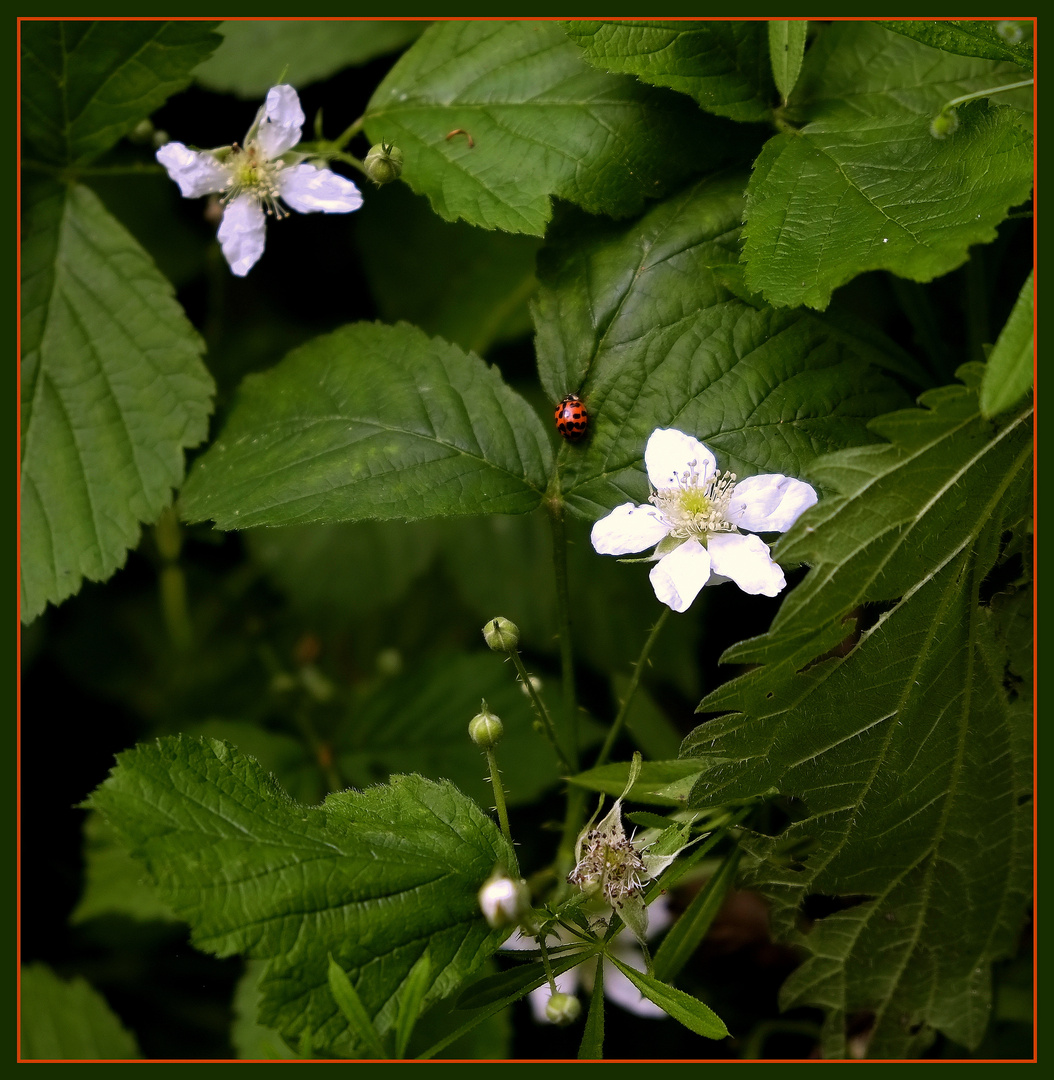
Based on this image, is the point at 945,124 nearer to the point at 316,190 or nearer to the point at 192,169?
the point at 316,190

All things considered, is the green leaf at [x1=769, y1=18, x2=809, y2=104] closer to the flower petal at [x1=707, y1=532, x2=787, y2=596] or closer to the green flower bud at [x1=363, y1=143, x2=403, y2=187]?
the green flower bud at [x1=363, y1=143, x2=403, y2=187]

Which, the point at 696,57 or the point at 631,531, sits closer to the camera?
the point at 631,531

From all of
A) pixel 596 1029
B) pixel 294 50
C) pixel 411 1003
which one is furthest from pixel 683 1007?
pixel 294 50

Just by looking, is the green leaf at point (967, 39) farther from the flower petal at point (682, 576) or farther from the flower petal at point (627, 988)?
the flower petal at point (627, 988)

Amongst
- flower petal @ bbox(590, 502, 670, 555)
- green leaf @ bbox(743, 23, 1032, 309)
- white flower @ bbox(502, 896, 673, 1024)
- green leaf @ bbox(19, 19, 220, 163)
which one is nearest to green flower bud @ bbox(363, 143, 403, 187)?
green leaf @ bbox(19, 19, 220, 163)

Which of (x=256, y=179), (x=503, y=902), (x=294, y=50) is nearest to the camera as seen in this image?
(x=503, y=902)

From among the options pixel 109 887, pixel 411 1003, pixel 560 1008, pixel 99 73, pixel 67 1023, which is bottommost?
pixel 67 1023

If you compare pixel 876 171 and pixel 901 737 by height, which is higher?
pixel 876 171

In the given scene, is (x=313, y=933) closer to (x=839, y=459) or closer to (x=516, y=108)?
(x=839, y=459)
